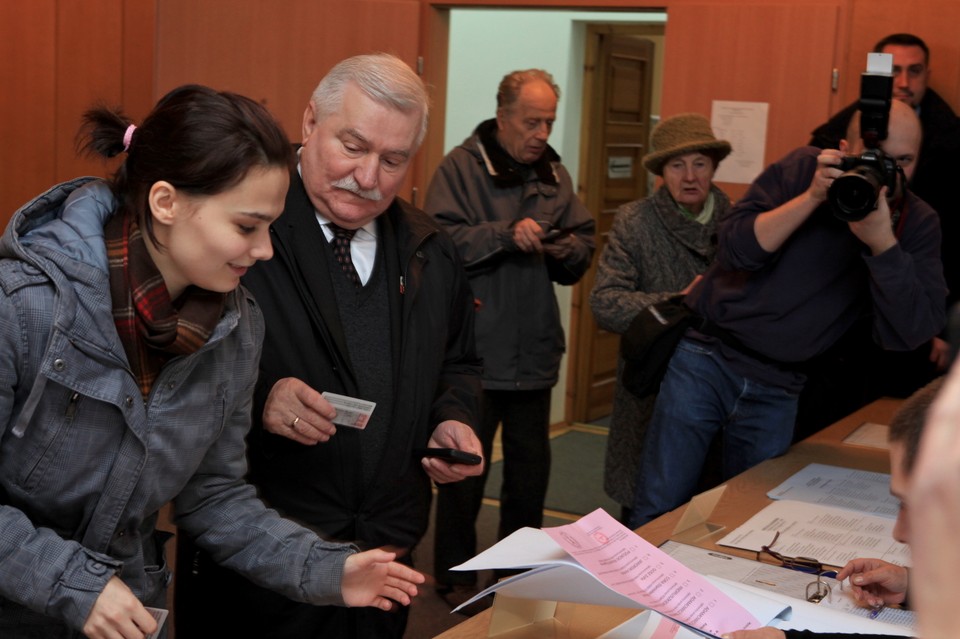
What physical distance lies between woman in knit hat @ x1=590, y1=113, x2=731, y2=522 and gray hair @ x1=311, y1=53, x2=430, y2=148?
5.36ft

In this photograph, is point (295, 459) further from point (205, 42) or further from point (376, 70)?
point (205, 42)

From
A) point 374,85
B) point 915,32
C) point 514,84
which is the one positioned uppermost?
point 915,32

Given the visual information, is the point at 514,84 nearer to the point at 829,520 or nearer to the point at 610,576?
the point at 829,520

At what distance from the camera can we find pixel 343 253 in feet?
6.98

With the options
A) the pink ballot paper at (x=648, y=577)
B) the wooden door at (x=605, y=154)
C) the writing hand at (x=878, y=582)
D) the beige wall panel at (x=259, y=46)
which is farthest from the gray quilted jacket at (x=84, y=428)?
the wooden door at (x=605, y=154)

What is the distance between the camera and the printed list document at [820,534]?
2.06m

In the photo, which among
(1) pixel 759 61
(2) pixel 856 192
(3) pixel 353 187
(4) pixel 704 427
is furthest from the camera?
(1) pixel 759 61

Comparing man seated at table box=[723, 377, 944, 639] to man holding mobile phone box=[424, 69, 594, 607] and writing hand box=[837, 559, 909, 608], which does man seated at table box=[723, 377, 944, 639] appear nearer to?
writing hand box=[837, 559, 909, 608]

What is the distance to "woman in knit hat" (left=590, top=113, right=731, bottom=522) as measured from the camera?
3691 millimetres

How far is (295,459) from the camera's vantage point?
2062 mm

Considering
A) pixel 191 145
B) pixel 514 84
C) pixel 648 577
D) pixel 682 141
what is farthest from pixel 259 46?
pixel 648 577

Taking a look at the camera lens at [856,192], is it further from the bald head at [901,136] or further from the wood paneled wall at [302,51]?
the wood paneled wall at [302,51]

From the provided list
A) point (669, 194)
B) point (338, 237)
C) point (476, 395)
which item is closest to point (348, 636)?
point (476, 395)

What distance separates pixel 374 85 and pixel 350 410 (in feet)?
1.97
